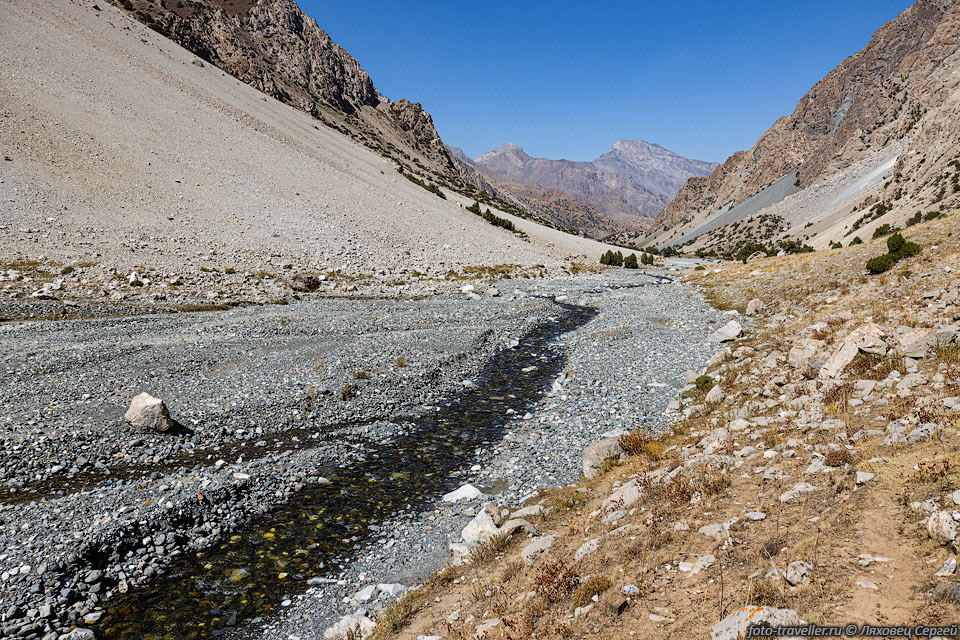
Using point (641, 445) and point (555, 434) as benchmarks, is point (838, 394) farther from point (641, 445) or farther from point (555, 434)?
point (555, 434)

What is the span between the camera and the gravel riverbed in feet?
30.7

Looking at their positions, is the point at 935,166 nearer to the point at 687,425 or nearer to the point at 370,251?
the point at 370,251

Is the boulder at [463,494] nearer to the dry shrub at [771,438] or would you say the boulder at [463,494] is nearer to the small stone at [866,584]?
the dry shrub at [771,438]

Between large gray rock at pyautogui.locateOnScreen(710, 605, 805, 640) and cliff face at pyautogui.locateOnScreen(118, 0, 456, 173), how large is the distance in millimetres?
132001

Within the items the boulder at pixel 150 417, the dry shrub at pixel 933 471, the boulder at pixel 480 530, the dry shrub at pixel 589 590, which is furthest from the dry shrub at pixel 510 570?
the boulder at pixel 150 417

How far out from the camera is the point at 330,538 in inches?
429

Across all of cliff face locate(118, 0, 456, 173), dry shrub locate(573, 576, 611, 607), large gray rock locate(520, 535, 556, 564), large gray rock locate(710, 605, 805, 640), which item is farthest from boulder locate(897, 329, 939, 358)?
cliff face locate(118, 0, 456, 173)

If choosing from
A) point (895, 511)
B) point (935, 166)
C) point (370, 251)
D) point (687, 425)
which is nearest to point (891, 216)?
point (935, 166)

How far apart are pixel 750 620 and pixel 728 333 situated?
22.6 metres

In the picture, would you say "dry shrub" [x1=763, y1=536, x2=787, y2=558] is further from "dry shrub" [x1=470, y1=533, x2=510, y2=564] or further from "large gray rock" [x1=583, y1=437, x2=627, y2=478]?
"large gray rock" [x1=583, y1=437, x2=627, y2=478]

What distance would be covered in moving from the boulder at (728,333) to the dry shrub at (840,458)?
17.7 m

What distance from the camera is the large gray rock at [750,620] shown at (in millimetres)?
4887

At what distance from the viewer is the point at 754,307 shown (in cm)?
3006

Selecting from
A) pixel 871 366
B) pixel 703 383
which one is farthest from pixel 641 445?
pixel 871 366
